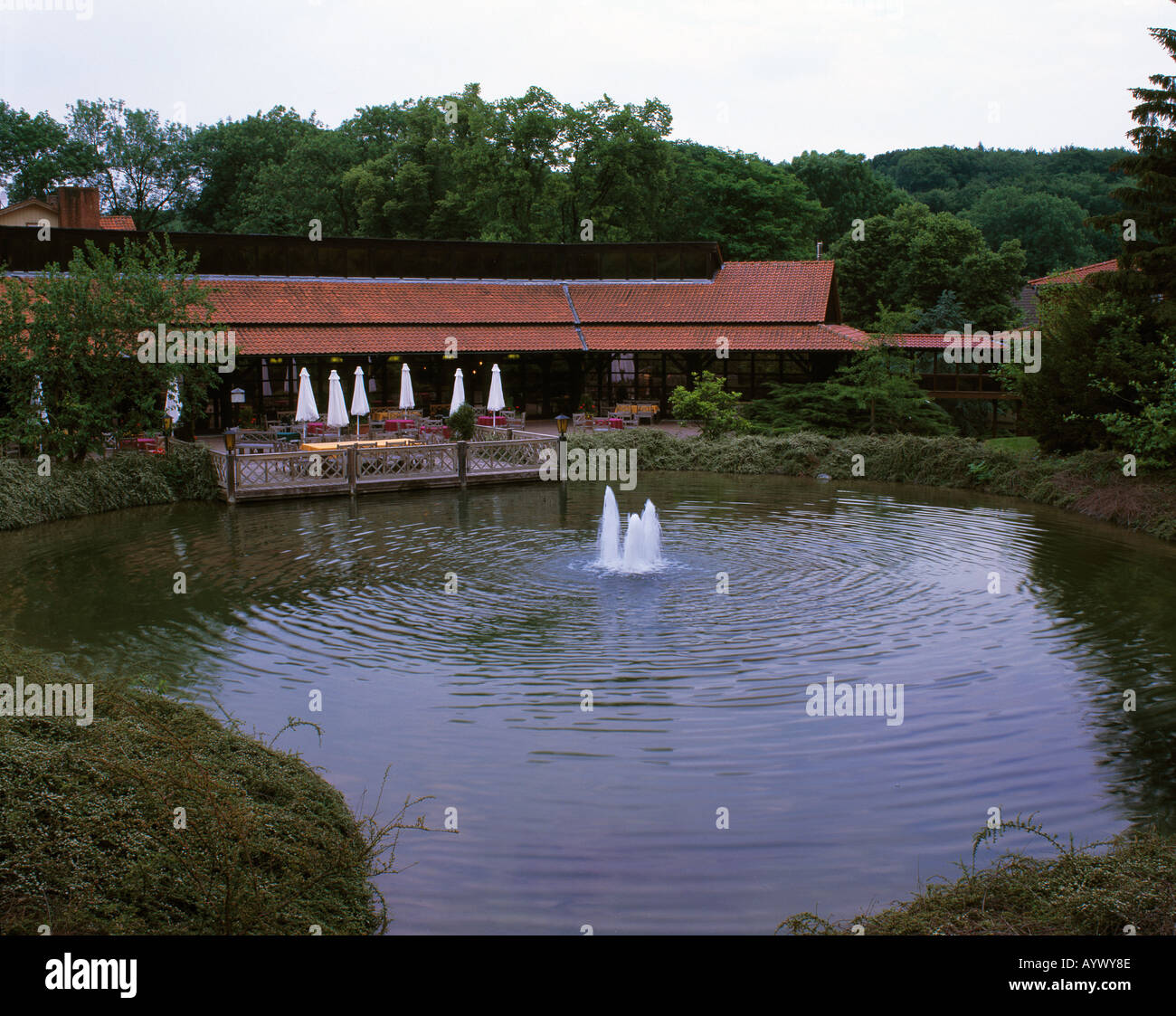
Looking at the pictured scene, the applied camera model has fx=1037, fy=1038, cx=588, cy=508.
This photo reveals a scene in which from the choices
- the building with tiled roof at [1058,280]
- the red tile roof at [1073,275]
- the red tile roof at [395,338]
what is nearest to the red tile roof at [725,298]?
the red tile roof at [395,338]

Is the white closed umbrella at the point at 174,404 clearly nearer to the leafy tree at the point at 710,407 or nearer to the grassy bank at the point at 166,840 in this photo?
the leafy tree at the point at 710,407

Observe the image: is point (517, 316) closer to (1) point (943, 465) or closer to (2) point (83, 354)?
(2) point (83, 354)

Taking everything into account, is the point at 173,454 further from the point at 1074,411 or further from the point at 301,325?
the point at 1074,411

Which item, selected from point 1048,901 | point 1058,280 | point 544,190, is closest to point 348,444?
point 1058,280

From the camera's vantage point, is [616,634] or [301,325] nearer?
[616,634]

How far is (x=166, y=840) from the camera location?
682 centimetres

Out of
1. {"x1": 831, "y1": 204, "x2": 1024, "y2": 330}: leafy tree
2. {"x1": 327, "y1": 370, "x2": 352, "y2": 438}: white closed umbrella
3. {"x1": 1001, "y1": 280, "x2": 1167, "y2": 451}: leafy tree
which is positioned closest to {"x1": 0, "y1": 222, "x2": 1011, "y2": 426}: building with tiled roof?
{"x1": 327, "y1": 370, "x2": 352, "y2": 438}: white closed umbrella

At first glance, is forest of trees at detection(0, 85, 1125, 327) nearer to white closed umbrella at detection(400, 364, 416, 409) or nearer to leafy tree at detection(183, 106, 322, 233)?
leafy tree at detection(183, 106, 322, 233)

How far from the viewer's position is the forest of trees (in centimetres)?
4891

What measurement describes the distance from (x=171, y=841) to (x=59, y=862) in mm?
723

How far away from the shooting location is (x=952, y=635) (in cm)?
1325

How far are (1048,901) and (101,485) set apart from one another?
2244cm
